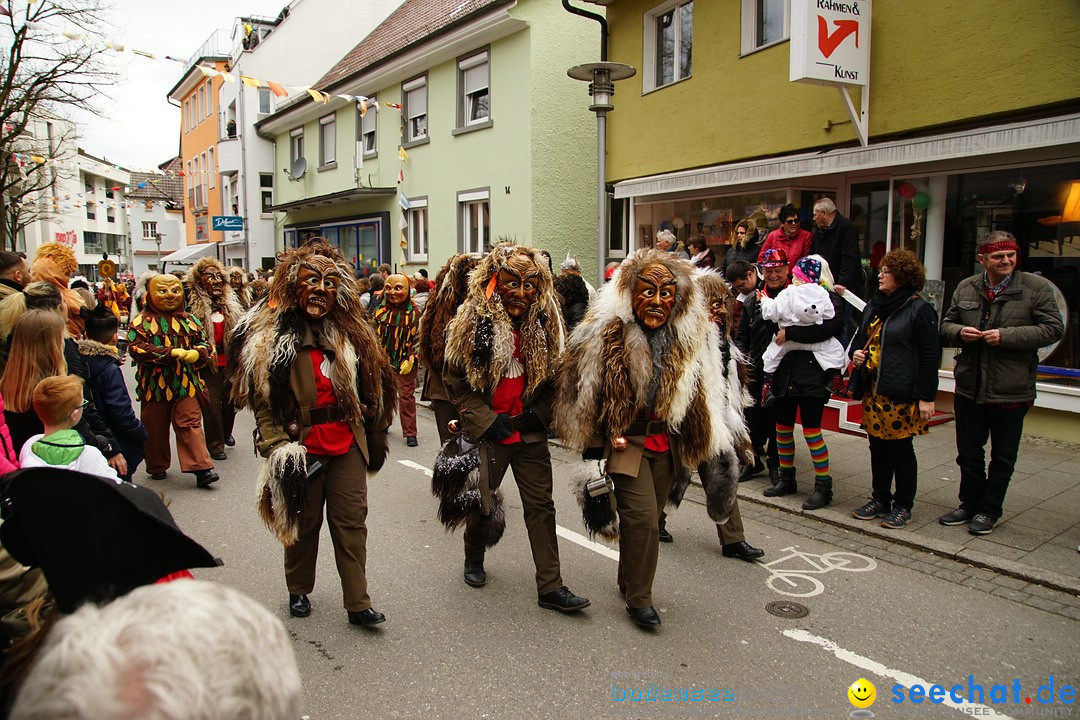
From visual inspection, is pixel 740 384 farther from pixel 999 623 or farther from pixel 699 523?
pixel 999 623

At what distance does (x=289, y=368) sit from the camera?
13.3 feet

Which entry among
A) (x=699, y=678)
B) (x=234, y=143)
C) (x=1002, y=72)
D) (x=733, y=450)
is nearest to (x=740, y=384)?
(x=733, y=450)

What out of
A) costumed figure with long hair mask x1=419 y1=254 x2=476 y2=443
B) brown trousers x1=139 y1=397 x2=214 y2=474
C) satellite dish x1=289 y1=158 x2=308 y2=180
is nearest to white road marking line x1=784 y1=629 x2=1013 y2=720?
costumed figure with long hair mask x1=419 y1=254 x2=476 y2=443

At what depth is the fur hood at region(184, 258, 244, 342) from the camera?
8023 millimetres

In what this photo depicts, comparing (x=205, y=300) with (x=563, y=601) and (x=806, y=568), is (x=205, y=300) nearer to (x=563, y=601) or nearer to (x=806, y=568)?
(x=563, y=601)

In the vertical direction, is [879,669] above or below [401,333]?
below

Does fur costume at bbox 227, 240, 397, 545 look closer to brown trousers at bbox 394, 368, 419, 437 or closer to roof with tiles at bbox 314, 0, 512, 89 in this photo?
brown trousers at bbox 394, 368, 419, 437

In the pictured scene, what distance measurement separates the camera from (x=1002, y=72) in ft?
25.1

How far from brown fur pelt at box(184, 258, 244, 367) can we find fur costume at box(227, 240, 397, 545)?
4068 mm

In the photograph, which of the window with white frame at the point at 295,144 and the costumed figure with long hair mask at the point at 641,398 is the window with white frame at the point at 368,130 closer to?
the window with white frame at the point at 295,144

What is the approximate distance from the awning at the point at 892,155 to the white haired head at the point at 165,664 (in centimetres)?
834

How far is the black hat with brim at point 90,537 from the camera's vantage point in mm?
1549

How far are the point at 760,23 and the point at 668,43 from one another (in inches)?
84.5

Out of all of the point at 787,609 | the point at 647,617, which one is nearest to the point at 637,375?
the point at 647,617
